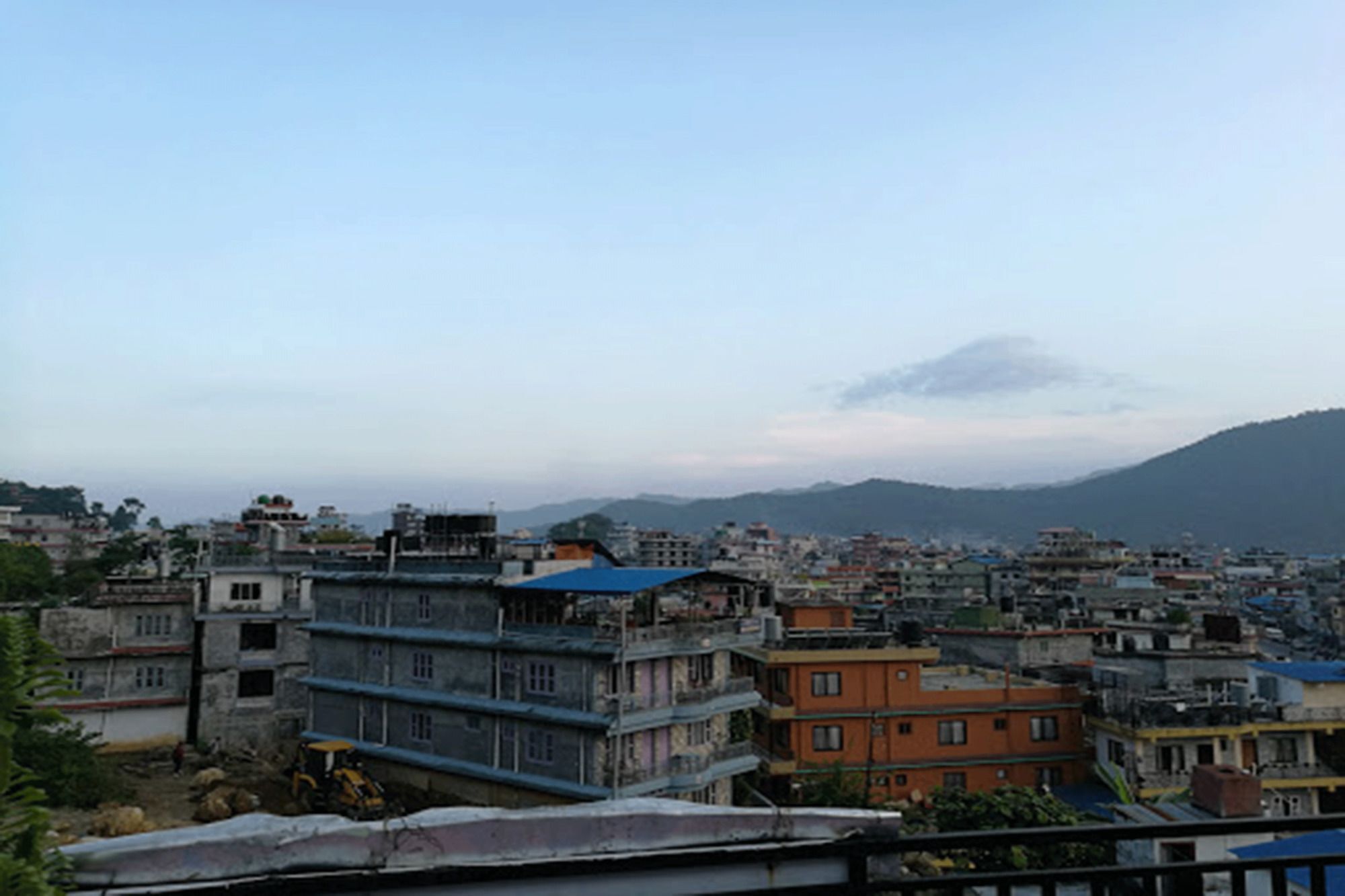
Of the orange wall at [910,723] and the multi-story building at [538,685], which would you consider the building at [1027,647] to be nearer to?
the orange wall at [910,723]

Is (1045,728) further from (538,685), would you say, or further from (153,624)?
(153,624)

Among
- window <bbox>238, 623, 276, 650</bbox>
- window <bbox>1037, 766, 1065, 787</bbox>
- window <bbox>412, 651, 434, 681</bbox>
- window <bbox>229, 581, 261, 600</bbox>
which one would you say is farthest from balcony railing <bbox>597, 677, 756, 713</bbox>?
window <bbox>229, 581, 261, 600</bbox>

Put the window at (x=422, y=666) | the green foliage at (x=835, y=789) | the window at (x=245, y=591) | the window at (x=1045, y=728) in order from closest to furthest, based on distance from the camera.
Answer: the green foliage at (x=835, y=789) < the window at (x=422, y=666) < the window at (x=1045, y=728) < the window at (x=245, y=591)

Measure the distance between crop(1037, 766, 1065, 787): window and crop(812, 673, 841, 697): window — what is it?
9.19 metres

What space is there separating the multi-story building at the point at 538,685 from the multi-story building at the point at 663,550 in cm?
10968

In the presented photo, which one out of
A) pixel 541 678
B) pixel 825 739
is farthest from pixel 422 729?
pixel 825 739

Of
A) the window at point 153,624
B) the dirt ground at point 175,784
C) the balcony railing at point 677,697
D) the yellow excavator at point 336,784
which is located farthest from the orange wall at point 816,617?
the window at point 153,624

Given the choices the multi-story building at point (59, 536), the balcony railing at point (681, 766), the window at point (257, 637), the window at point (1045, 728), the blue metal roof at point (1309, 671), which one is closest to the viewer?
the balcony railing at point (681, 766)

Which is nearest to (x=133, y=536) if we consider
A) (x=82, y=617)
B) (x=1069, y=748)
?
(x=82, y=617)

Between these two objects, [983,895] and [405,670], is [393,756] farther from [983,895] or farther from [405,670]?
[983,895]

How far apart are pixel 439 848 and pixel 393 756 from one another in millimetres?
30100

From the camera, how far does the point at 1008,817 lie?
25.1m

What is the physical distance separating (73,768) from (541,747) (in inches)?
589

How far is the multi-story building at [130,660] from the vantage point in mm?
35469
